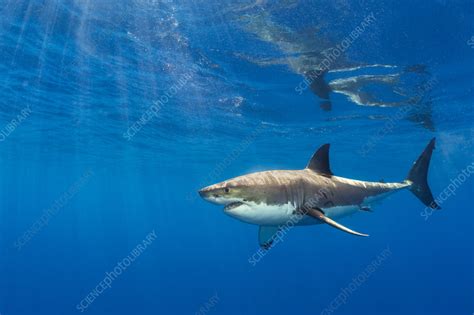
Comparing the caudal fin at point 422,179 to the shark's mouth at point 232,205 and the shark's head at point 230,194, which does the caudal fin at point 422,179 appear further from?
the shark's mouth at point 232,205

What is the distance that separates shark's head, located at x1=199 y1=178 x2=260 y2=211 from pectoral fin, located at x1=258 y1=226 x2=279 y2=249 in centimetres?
205

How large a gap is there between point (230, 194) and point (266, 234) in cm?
244

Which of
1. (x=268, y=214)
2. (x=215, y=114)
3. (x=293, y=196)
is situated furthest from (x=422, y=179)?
(x=215, y=114)

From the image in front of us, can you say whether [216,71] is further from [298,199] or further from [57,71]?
[298,199]

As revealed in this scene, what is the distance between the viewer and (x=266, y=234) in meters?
6.70

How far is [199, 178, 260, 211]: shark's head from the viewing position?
181 inches

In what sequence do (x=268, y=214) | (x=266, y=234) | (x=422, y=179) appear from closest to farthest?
1. (x=268, y=214)
2. (x=266, y=234)
3. (x=422, y=179)

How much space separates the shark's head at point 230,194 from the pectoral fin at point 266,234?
2046mm

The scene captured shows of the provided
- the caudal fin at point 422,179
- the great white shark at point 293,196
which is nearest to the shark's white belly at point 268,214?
the great white shark at point 293,196

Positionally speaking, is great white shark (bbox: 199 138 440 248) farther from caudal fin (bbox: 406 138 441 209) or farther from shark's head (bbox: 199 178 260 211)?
caudal fin (bbox: 406 138 441 209)

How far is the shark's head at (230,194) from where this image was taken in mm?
4586

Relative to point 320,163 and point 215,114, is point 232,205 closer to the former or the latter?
point 320,163

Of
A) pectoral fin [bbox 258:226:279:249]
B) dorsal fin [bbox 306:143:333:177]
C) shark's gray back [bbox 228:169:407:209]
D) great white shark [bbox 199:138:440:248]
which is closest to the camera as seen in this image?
great white shark [bbox 199:138:440:248]

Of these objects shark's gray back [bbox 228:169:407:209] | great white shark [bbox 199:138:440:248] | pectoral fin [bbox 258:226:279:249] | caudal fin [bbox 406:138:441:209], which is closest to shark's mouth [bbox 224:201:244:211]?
great white shark [bbox 199:138:440:248]
